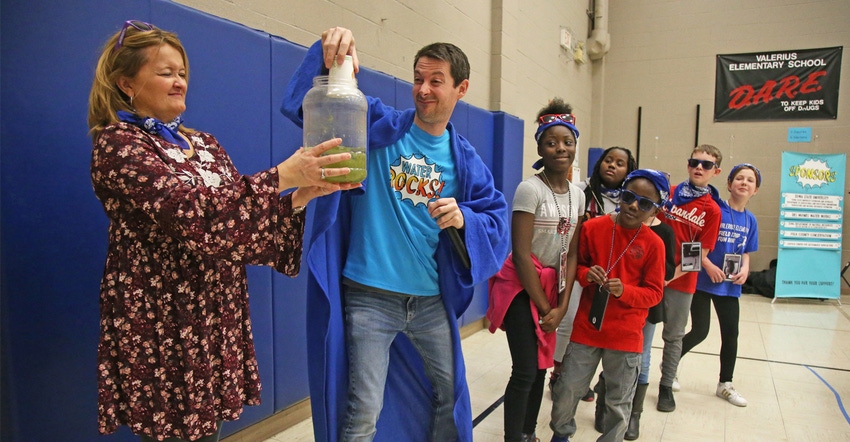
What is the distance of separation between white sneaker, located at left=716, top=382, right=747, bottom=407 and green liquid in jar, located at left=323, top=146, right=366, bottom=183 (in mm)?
3073

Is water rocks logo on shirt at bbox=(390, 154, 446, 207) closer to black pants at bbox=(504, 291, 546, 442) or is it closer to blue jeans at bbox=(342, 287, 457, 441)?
blue jeans at bbox=(342, 287, 457, 441)

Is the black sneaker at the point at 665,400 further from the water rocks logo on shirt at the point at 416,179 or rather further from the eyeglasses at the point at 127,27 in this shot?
the eyeglasses at the point at 127,27

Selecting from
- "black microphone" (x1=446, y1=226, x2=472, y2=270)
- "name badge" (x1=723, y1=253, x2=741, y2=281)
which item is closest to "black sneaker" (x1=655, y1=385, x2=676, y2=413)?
"name badge" (x1=723, y1=253, x2=741, y2=281)

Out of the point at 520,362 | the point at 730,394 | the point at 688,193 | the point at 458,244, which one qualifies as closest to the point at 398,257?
the point at 458,244

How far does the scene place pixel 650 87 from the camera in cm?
822

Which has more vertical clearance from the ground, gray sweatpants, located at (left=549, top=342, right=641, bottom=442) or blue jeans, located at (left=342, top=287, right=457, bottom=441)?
blue jeans, located at (left=342, top=287, right=457, bottom=441)

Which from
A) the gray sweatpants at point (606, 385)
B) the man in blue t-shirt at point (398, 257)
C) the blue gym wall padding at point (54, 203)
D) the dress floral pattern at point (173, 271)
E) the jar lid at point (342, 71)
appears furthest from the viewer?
the gray sweatpants at point (606, 385)

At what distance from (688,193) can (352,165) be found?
2621 millimetres

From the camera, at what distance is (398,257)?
177 centimetres

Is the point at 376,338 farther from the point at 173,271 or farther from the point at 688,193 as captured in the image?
the point at 688,193

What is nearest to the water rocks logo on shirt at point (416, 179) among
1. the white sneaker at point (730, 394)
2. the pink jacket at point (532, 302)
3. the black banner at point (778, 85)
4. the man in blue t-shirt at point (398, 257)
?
the man in blue t-shirt at point (398, 257)

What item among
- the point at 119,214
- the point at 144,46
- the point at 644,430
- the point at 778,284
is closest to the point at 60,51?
the point at 144,46

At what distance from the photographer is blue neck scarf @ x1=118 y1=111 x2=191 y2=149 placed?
1255mm

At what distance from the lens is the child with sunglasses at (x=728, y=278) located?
3156mm
